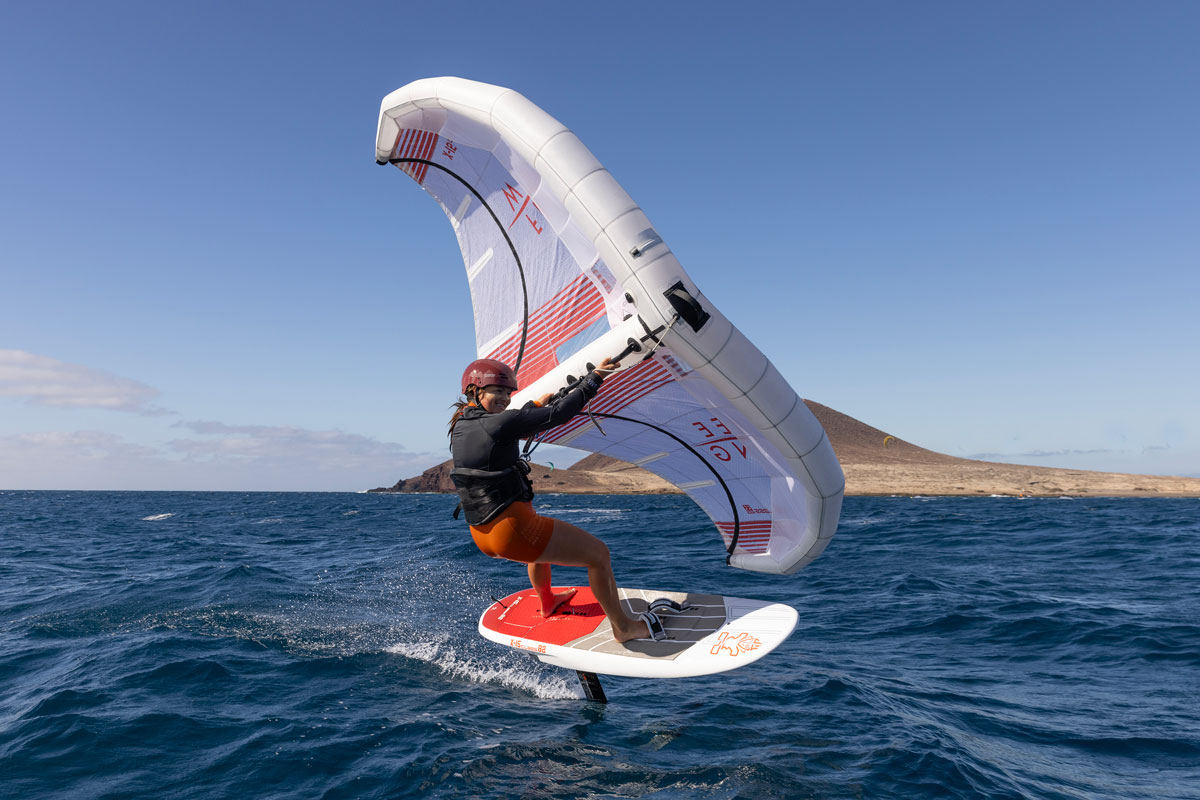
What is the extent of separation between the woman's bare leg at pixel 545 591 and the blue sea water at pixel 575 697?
2.94ft

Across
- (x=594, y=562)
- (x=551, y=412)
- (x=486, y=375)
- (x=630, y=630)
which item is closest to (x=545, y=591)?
(x=630, y=630)

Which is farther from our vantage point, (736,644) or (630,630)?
(630,630)

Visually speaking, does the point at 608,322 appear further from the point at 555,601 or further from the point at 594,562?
the point at 555,601

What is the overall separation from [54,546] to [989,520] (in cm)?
3211

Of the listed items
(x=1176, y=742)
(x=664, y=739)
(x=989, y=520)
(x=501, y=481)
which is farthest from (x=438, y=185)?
(x=989, y=520)

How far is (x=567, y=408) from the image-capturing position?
439 cm

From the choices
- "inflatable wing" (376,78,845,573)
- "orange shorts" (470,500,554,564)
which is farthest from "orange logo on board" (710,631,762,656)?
"orange shorts" (470,500,554,564)

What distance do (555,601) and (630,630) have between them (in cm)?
114

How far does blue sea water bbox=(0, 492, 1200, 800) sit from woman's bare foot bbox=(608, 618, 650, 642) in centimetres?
77

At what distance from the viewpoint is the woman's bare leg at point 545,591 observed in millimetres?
6484

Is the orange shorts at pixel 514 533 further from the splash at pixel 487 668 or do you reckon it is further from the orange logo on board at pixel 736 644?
the splash at pixel 487 668

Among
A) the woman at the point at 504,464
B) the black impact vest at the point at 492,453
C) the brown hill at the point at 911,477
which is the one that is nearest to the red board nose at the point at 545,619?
the woman at the point at 504,464

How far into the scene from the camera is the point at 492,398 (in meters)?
4.94

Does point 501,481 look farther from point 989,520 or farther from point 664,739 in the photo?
point 989,520
